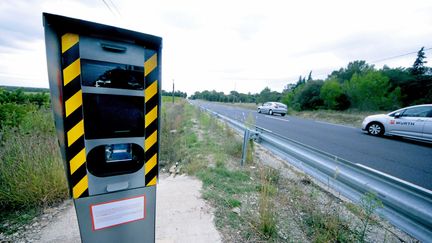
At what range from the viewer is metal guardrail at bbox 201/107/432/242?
136 centimetres

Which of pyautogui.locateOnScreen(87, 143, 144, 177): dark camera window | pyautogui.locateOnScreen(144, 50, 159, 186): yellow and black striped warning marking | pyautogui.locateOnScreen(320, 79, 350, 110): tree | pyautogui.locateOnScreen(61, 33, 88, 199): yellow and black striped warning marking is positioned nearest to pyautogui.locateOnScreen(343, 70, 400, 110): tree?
pyautogui.locateOnScreen(320, 79, 350, 110): tree

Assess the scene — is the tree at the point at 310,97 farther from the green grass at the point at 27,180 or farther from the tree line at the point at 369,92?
the green grass at the point at 27,180

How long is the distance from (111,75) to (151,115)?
389 mm

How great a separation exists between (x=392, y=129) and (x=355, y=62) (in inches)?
1750

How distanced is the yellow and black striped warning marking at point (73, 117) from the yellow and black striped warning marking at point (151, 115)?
1.33ft

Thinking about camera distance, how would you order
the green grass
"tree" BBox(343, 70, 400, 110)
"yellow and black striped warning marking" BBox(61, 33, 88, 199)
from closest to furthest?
"yellow and black striped warning marking" BBox(61, 33, 88, 199)
the green grass
"tree" BBox(343, 70, 400, 110)

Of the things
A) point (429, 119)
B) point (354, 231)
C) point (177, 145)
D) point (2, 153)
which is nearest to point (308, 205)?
point (354, 231)

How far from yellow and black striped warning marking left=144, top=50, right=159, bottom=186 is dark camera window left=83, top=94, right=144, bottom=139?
0.06m

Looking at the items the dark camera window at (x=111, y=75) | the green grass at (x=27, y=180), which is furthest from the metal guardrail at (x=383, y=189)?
the green grass at (x=27, y=180)

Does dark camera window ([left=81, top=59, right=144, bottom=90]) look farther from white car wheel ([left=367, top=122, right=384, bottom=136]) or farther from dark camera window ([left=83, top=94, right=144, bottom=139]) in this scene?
white car wheel ([left=367, top=122, right=384, bottom=136])

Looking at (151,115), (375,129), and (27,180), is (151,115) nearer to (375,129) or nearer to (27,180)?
(27,180)

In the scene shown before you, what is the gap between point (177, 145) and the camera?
5609 mm

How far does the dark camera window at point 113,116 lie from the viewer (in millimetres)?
1121

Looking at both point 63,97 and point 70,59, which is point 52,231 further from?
point 70,59
